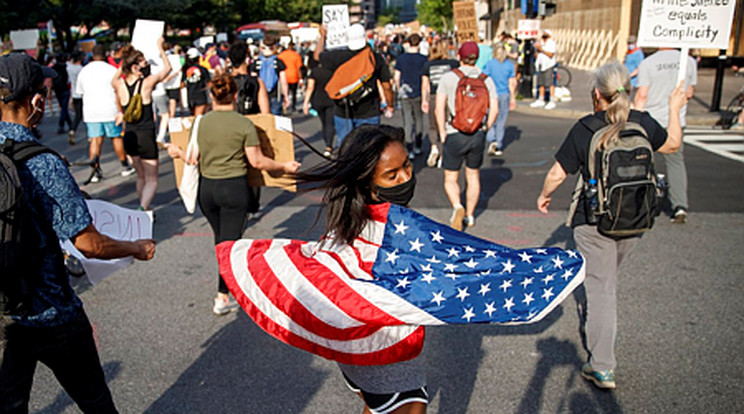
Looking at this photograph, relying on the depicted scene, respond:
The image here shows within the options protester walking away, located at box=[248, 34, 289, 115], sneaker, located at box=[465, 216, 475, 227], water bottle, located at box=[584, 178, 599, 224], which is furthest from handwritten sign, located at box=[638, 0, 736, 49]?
protester walking away, located at box=[248, 34, 289, 115]

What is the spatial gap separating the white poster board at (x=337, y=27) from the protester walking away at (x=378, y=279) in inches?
287

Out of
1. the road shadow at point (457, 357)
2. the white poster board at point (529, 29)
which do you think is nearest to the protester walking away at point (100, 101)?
the road shadow at point (457, 357)

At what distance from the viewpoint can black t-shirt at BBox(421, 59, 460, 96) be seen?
9.45 metres

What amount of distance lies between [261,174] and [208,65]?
12.3 m

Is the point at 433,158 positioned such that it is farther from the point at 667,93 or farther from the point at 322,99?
the point at 667,93

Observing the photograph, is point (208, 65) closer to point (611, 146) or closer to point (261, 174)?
point (261, 174)

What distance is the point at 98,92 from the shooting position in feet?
27.6

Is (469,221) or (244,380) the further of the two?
(469,221)

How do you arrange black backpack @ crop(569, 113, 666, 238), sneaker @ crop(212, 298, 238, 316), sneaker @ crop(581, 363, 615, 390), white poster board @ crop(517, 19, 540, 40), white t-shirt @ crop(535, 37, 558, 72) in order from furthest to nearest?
white poster board @ crop(517, 19, 540, 40), white t-shirt @ crop(535, 37, 558, 72), sneaker @ crop(212, 298, 238, 316), sneaker @ crop(581, 363, 615, 390), black backpack @ crop(569, 113, 666, 238)

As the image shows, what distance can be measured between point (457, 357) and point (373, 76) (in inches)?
193

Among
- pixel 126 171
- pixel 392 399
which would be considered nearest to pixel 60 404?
pixel 392 399

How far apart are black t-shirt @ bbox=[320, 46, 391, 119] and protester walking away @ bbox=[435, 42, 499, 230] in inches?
67.5

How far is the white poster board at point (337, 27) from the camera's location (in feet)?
30.9

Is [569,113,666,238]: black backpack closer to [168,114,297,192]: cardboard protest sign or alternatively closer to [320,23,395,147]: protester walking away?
[168,114,297,192]: cardboard protest sign
